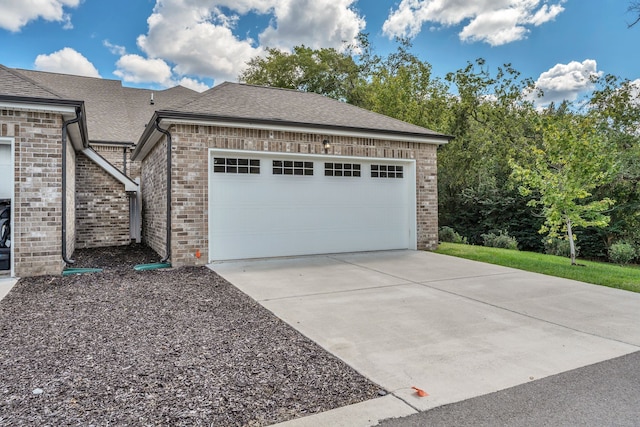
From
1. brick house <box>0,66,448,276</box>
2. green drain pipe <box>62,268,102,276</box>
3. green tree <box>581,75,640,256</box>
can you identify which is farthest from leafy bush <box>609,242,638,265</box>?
green drain pipe <box>62,268,102,276</box>

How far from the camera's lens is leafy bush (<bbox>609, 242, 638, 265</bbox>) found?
13844 mm

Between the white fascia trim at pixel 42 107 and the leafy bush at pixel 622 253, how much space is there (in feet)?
56.0

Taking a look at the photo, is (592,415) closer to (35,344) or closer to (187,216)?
(35,344)

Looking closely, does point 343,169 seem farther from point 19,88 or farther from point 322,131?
point 19,88

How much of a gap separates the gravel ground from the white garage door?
3203 mm

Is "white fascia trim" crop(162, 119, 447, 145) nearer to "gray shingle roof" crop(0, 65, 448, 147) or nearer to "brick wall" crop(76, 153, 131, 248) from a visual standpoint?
"gray shingle roof" crop(0, 65, 448, 147)

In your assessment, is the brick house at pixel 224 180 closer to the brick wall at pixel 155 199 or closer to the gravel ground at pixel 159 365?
the brick wall at pixel 155 199

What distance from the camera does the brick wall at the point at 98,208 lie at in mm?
11344

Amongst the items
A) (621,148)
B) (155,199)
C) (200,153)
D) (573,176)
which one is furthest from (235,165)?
(621,148)

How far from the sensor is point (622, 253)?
13859 millimetres

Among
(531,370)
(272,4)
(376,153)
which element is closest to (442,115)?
(272,4)

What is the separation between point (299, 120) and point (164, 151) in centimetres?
318

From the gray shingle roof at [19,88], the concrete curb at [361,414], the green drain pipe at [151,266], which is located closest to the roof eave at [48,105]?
the gray shingle roof at [19,88]

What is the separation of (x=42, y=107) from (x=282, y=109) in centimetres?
505
